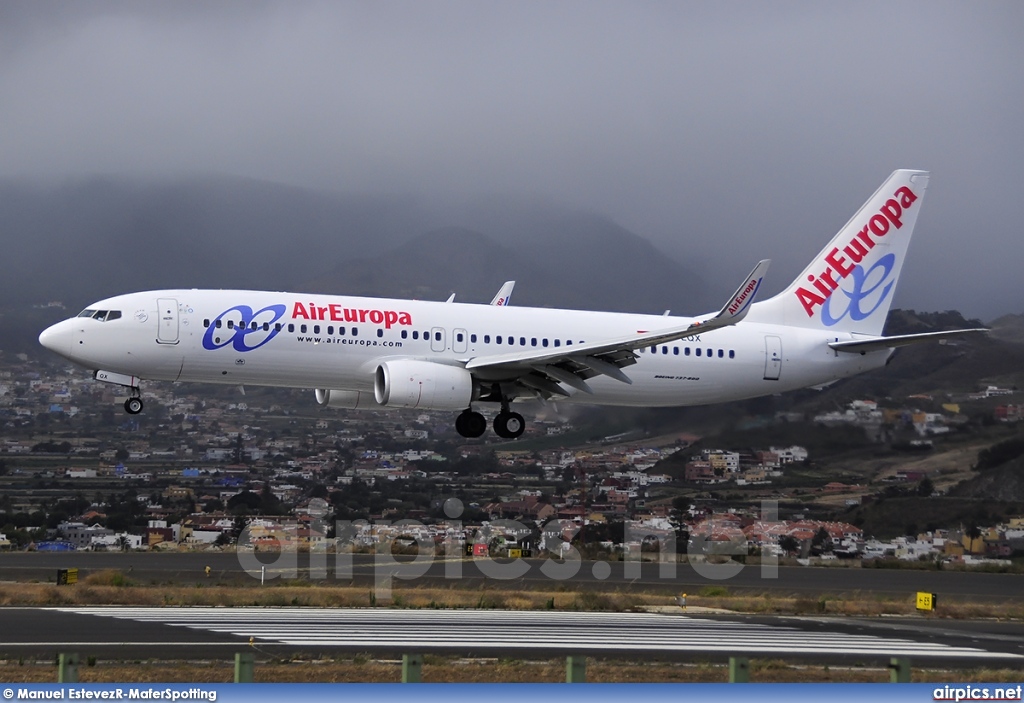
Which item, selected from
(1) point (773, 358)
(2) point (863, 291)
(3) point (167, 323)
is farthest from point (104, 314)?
(2) point (863, 291)

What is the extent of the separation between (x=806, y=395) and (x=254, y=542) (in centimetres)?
2629

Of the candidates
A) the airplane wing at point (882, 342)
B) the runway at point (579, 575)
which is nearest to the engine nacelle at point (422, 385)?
the runway at point (579, 575)

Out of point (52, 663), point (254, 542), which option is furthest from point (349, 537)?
point (52, 663)

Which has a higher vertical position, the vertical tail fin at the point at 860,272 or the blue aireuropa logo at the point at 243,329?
the vertical tail fin at the point at 860,272

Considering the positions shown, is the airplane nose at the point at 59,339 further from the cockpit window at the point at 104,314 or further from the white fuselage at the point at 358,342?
the cockpit window at the point at 104,314

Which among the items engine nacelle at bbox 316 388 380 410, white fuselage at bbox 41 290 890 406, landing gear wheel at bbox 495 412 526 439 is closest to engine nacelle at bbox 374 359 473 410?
white fuselage at bbox 41 290 890 406

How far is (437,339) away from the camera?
38.9 metres

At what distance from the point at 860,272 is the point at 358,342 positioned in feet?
60.7

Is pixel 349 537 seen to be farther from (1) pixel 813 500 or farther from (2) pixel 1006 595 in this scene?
(2) pixel 1006 595

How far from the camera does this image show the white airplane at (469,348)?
121 ft

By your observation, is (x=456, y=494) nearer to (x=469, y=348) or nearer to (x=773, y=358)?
(x=773, y=358)

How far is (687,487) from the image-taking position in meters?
66.5

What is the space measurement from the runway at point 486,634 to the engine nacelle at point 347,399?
25.7 ft

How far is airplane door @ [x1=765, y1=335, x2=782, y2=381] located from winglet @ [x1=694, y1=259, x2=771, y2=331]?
835 centimetres
